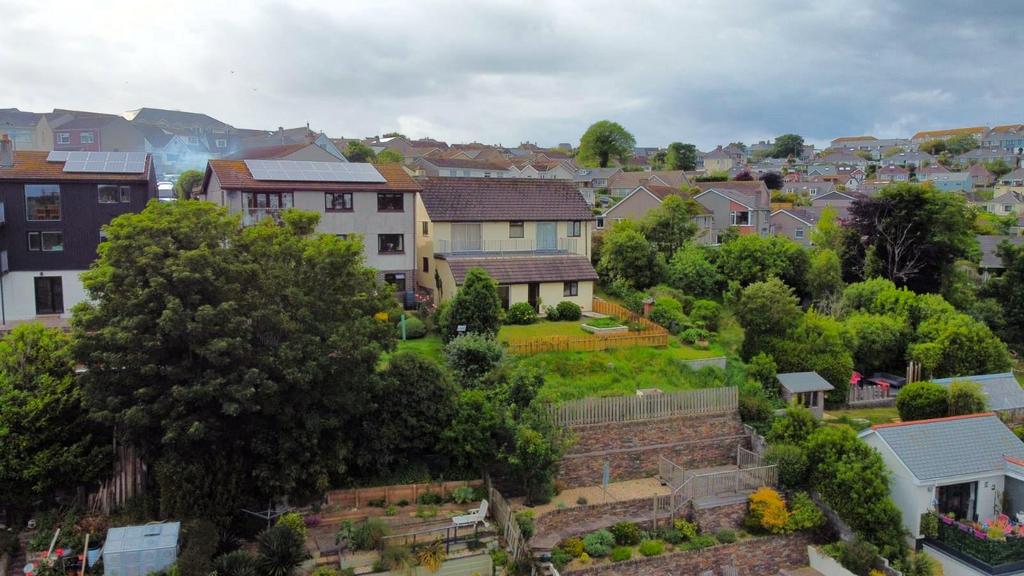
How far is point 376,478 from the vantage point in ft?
69.2

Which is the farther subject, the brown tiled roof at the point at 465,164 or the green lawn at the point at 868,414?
the brown tiled roof at the point at 465,164

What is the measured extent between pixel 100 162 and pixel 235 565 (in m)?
23.0

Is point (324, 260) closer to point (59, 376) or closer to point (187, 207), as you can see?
point (187, 207)

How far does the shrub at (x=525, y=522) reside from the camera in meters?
20.0

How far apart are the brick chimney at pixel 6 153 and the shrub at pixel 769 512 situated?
31.7 metres

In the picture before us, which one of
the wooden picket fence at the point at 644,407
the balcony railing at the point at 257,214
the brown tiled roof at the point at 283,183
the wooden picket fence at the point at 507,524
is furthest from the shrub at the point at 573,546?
the brown tiled roof at the point at 283,183

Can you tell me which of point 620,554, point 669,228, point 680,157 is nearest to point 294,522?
point 620,554

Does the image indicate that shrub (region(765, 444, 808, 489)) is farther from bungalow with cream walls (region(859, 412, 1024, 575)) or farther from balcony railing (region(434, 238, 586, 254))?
balcony railing (region(434, 238, 586, 254))

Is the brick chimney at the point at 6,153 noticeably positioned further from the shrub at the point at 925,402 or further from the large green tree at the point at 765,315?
the shrub at the point at 925,402

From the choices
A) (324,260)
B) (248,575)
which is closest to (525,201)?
(324,260)

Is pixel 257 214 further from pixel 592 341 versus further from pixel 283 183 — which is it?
pixel 592 341

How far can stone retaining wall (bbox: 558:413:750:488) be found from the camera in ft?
76.0

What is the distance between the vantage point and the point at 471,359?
79.0 feet

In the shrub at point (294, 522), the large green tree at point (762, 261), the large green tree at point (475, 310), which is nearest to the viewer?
the shrub at point (294, 522)
